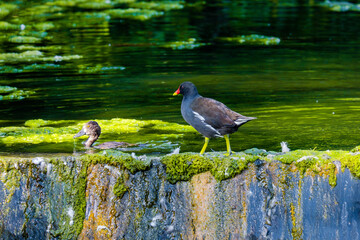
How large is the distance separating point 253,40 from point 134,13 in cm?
841

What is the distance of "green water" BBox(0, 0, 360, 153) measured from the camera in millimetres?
9031

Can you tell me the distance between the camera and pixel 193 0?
33750 mm

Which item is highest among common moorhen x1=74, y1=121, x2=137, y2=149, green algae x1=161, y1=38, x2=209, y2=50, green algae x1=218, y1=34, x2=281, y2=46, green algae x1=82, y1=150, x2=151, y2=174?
green algae x1=82, y1=150, x2=151, y2=174

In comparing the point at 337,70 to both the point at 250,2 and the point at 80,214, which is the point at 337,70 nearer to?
the point at 80,214

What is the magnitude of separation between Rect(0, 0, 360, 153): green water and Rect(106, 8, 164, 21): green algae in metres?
0.46

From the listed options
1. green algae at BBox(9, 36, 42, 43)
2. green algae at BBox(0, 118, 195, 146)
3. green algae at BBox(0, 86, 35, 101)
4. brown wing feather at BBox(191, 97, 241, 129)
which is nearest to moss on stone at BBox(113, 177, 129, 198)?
brown wing feather at BBox(191, 97, 241, 129)

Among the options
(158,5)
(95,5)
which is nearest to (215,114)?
(95,5)

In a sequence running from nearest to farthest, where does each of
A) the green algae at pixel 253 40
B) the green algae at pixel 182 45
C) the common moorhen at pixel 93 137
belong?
the common moorhen at pixel 93 137
the green algae at pixel 182 45
the green algae at pixel 253 40

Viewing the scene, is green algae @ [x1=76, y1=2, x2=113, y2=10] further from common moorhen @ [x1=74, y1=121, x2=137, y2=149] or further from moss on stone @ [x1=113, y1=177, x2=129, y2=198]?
moss on stone @ [x1=113, y1=177, x2=129, y2=198]

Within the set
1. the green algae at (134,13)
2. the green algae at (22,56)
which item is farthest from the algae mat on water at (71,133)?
the green algae at (134,13)

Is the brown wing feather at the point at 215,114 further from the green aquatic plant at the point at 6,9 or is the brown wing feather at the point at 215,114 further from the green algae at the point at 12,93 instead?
the green aquatic plant at the point at 6,9

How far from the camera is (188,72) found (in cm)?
1444

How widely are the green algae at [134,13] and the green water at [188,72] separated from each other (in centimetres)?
46

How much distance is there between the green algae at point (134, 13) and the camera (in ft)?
84.1
